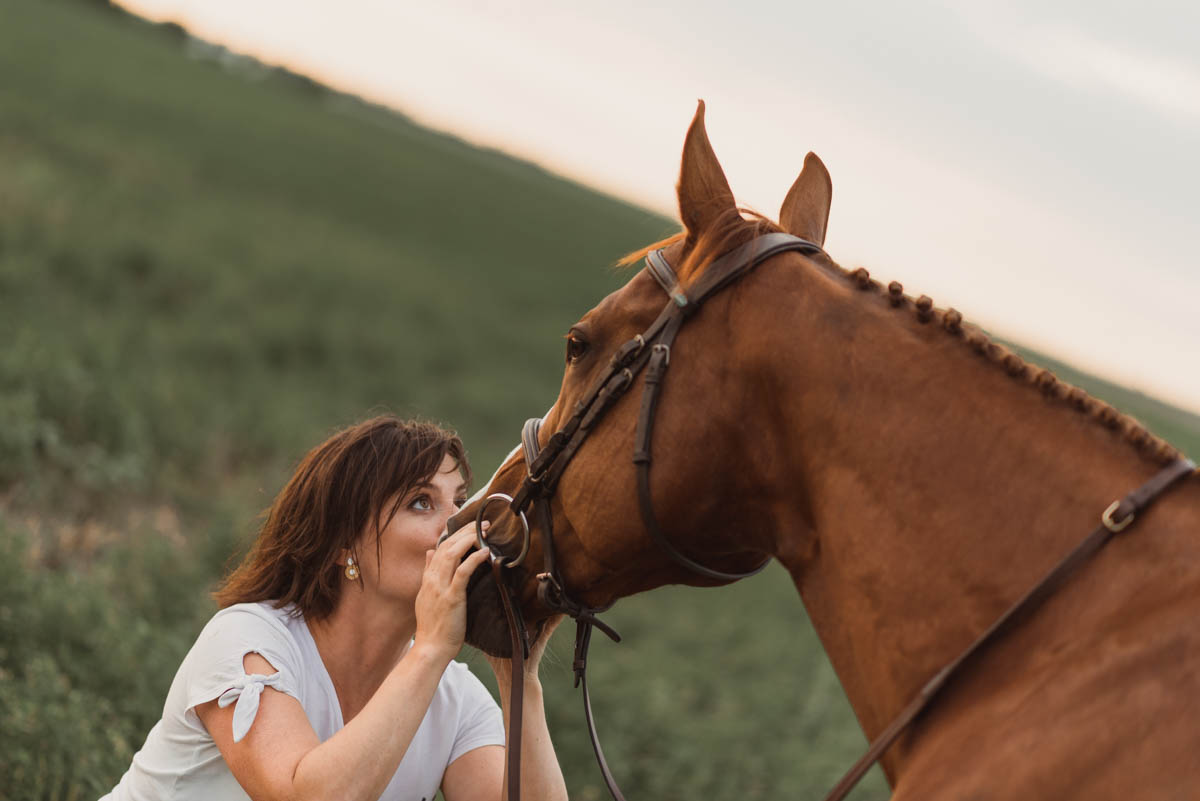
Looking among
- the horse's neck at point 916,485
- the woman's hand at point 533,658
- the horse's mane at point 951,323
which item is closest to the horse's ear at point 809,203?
the horse's mane at point 951,323

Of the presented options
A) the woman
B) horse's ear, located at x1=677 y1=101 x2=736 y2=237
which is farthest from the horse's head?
the woman

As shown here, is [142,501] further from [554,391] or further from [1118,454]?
[554,391]

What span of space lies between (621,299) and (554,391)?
1946 centimetres

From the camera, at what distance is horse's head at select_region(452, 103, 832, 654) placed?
243 cm

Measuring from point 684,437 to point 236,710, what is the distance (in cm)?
134

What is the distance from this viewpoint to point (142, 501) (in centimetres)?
942

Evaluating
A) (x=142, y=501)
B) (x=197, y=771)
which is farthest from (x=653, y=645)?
(x=197, y=771)

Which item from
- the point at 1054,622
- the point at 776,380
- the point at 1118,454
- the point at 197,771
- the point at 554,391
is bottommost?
the point at 554,391

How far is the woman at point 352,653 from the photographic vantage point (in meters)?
2.84

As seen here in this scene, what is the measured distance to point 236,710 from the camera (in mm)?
2830

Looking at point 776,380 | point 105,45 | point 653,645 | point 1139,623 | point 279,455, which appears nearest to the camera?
point 1139,623

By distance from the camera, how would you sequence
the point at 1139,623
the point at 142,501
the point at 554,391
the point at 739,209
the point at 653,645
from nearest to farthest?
the point at 1139,623, the point at 739,209, the point at 142,501, the point at 653,645, the point at 554,391

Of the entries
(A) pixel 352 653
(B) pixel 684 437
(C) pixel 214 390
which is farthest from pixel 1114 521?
(C) pixel 214 390

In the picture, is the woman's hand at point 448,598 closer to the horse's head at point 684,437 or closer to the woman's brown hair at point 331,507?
the horse's head at point 684,437
